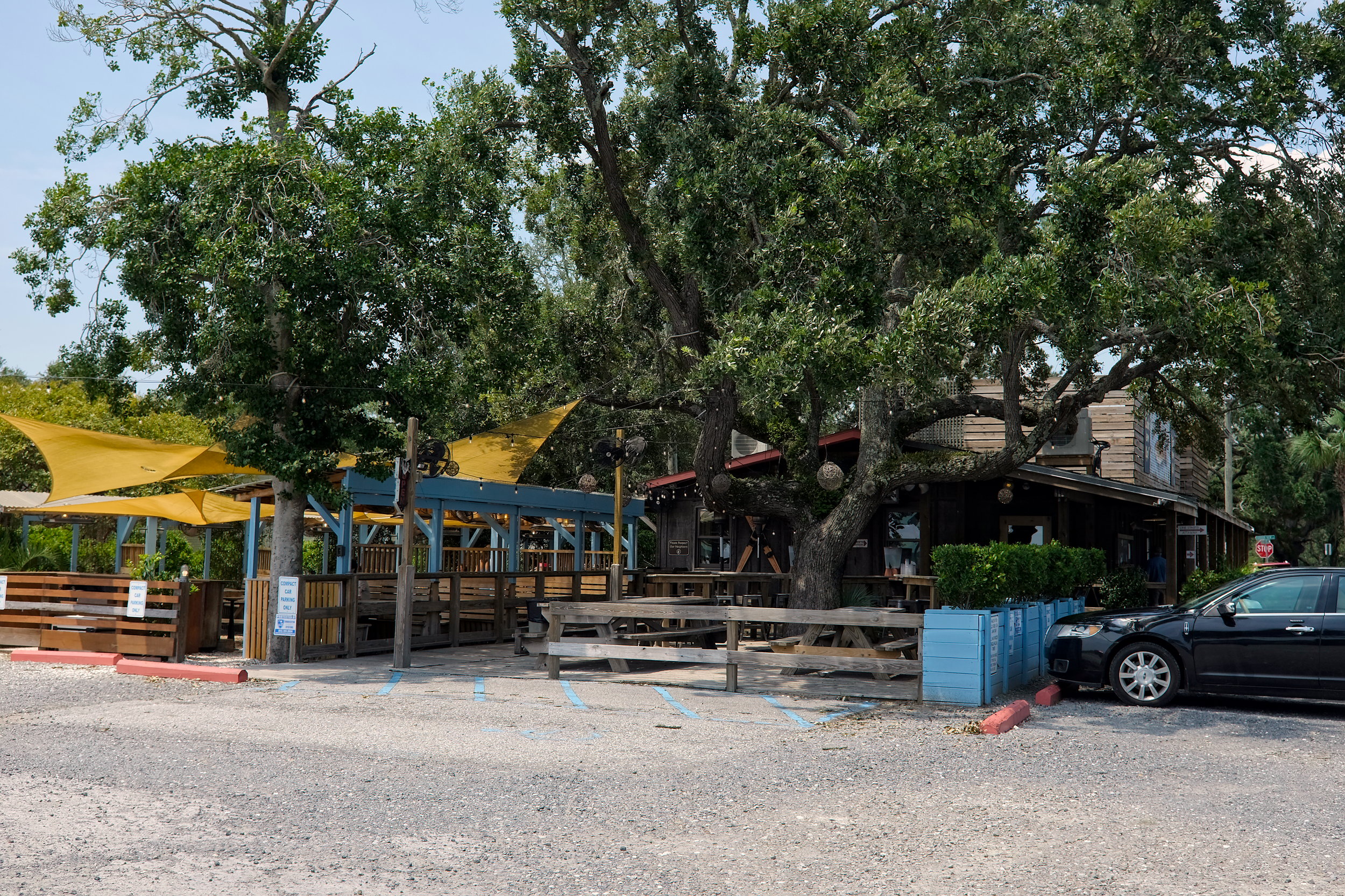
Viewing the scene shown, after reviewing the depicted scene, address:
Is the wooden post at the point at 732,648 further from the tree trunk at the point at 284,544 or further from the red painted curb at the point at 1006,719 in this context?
the tree trunk at the point at 284,544

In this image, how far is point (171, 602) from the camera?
49.5 ft

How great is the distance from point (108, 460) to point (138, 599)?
11.1 ft

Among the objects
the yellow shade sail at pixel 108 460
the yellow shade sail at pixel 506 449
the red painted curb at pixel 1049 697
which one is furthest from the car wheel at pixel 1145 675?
the yellow shade sail at pixel 108 460

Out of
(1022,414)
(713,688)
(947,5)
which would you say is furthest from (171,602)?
(947,5)

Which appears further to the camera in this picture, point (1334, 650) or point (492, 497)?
point (492, 497)

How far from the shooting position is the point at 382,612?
1689 cm

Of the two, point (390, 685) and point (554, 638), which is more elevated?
point (554, 638)

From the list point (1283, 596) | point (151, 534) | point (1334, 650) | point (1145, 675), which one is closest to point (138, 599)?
point (151, 534)

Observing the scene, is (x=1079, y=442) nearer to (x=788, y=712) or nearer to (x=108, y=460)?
(x=788, y=712)

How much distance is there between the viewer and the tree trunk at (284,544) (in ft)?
50.1

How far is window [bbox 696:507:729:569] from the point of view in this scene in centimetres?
2522

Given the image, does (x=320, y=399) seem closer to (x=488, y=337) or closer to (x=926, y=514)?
(x=488, y=337)

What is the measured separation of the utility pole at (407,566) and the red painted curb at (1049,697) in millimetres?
7891

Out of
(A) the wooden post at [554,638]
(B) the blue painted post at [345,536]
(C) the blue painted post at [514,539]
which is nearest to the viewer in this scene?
(A) the wooden post at [554,638]
